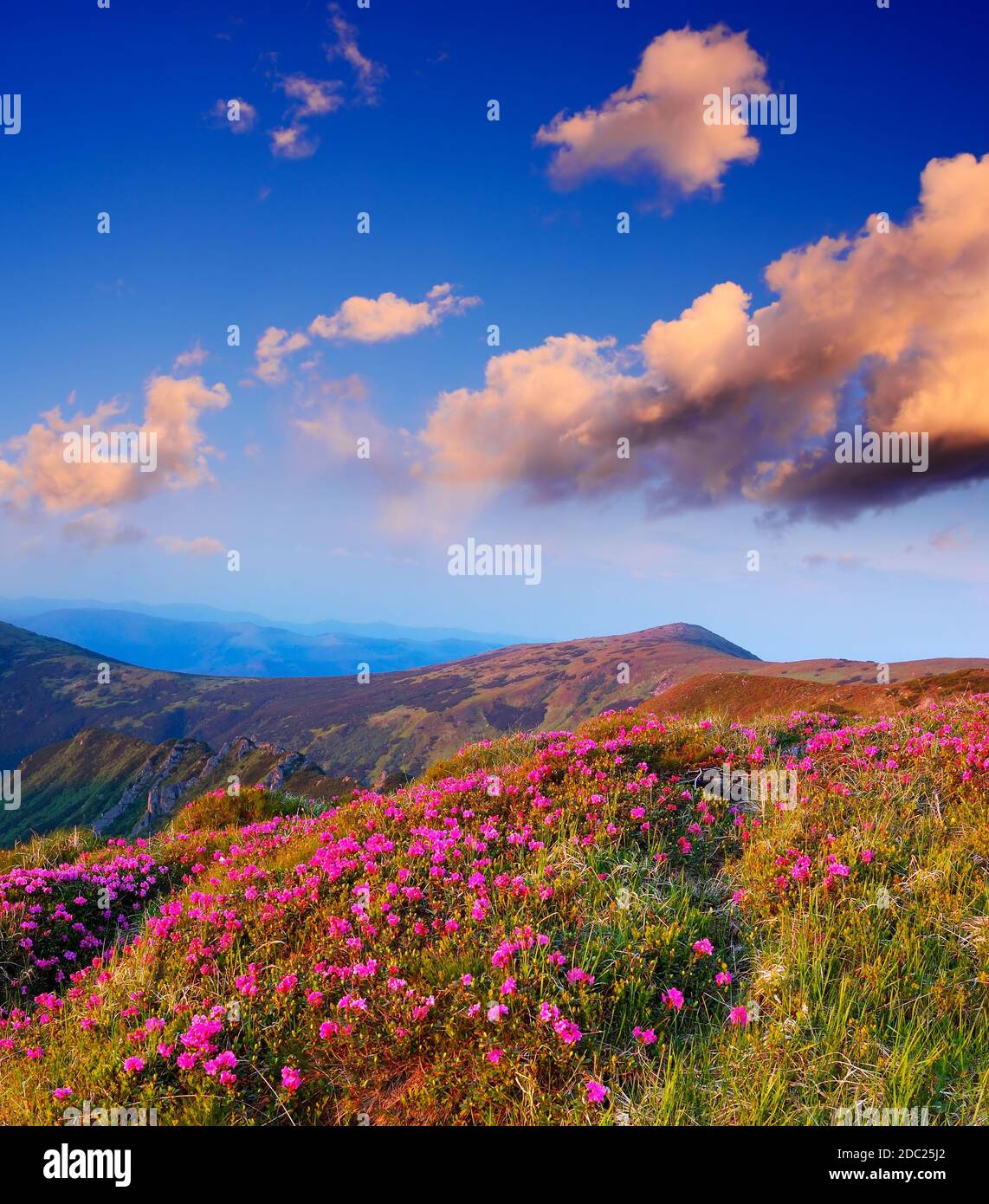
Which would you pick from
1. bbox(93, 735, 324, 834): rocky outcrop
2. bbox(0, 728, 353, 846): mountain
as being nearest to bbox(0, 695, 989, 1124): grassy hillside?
bbox(93, 735, 324, 834): rocky outcrop

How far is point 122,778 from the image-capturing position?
13175cm

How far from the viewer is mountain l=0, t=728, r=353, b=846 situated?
293 ft

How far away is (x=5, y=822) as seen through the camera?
456 feet

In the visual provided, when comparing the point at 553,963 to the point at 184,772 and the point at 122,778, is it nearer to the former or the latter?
the point at 184,772

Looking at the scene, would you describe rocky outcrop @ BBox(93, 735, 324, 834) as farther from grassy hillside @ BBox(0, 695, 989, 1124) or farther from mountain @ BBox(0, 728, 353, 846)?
grassy hillside @ BBox(0, 695, 989, 1124)

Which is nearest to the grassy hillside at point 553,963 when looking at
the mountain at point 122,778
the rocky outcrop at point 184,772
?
the rocky outcrop at point 184,772

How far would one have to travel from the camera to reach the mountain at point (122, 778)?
8919 centimetres

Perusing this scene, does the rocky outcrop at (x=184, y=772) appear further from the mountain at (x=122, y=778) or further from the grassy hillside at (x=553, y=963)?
the grassy hillside at (x=553, y=963)

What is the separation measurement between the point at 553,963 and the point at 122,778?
152273mm

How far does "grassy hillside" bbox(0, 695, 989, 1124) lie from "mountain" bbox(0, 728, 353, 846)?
200ft

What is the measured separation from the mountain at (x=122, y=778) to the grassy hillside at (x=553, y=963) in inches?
2405
